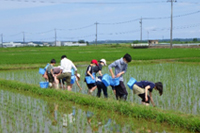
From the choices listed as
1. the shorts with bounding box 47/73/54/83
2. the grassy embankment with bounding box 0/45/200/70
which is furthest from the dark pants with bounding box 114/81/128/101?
the grassy embankment with bounding box 0/45/200/70

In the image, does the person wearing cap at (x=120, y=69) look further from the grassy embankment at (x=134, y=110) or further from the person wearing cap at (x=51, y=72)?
the person wearing cap at (x=51, y=72)

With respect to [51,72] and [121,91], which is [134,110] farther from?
[51,72]

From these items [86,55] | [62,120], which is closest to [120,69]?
[62,120]

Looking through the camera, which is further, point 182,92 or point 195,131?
point 182,92

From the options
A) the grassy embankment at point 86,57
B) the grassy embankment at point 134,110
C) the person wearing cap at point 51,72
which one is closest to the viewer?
the grassy embankment at point 134,110

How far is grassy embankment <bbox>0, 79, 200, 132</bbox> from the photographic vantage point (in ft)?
16.9

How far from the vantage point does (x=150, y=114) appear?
577cm

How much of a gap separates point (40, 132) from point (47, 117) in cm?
107

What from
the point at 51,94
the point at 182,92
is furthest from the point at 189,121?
the point at 51,94

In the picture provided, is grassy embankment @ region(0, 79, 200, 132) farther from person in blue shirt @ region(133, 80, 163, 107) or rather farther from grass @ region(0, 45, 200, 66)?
grass @ region(0, 45, 200, 66)

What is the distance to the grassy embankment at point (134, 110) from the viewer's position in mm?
5162


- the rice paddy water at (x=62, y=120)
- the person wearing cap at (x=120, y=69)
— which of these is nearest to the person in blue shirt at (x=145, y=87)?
the person wearing cap at (x=120, y=69)

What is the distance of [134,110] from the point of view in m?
6.11

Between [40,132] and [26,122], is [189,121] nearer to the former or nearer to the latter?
[40,132]
